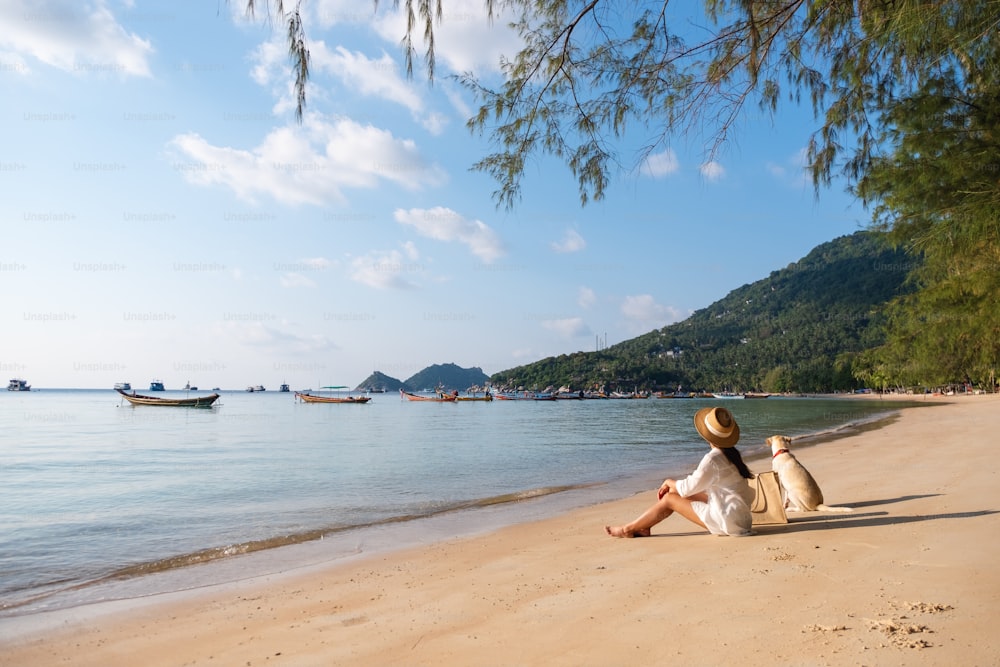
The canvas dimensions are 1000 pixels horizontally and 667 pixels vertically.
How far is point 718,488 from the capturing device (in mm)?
6414

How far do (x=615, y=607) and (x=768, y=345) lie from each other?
547 feet

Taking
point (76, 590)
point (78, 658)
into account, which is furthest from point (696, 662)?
point (76, 590)

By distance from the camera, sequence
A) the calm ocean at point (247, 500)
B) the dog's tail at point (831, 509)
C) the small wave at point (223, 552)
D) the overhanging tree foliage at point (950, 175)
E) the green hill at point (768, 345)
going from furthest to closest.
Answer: the green hill at point (768, 345) → the calm ocean at point (247, 500) → the dog's tail at point (831, 509) → the small wave at point (223, 552) → the overhanging tree foliage at point (950, 175)

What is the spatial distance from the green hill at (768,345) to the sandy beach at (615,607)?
10704cm

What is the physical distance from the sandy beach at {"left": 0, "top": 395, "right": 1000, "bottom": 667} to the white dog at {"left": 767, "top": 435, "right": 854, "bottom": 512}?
0.61ft

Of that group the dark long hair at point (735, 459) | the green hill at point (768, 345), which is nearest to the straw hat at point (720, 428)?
the dark long hair at point (735, 459)

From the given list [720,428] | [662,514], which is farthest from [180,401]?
[720,428]

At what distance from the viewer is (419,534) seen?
28.8 ft

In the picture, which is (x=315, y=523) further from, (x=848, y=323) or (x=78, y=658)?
(x=848, y=323)

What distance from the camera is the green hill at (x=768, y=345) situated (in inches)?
4825

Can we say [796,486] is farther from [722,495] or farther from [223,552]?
[223,552]

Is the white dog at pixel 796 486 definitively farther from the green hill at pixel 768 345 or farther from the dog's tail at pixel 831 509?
the green hill at pixel 768 345

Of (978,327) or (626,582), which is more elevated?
(978,327)

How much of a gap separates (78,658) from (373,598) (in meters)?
2.16
